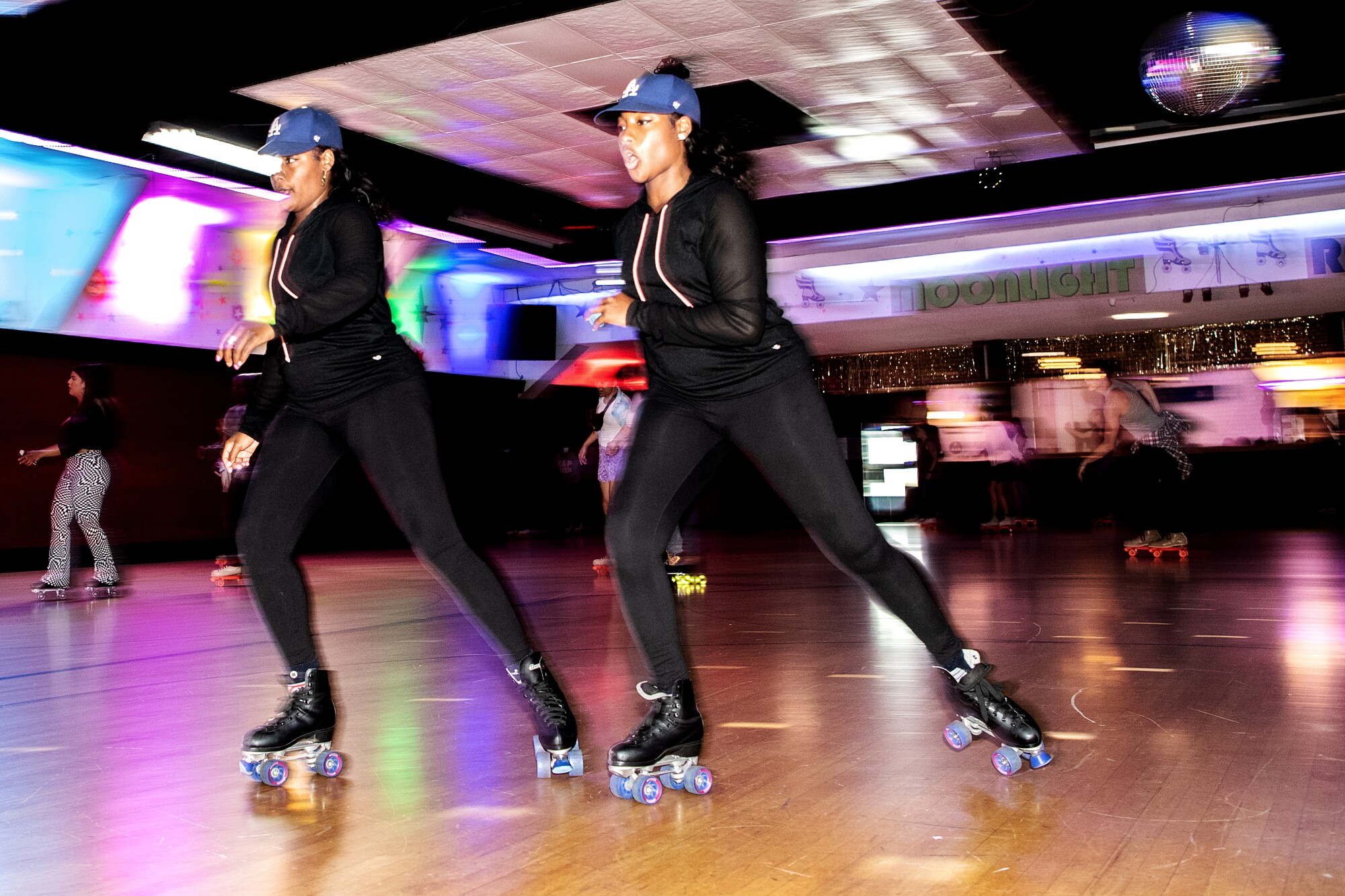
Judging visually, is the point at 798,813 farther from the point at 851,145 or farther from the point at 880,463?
the point at 880,463

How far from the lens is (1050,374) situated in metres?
15.3

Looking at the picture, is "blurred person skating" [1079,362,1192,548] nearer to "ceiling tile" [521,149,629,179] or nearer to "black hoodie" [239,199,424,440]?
"ceiling tile" [521,149,629,179]

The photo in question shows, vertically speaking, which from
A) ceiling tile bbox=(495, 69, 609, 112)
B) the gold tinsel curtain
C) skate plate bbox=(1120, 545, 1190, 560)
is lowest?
skate plate bbox=(1120, 545, 1190, 560)

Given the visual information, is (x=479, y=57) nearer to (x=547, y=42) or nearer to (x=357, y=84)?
(x=547, y=42)

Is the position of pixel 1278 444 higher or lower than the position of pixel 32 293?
lower

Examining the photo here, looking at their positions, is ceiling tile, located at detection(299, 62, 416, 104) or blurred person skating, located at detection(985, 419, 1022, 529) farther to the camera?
blurred person skating, located at detection(985, 419, 1022, 529)

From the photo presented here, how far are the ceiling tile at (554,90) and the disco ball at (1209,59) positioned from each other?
399 centimetres

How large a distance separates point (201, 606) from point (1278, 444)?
1288 centimetres

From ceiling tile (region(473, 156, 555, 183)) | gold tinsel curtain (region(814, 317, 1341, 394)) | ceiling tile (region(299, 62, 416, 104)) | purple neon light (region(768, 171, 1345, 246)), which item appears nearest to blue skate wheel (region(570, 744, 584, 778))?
ceiling tile (region(299, 62, 416, 104))

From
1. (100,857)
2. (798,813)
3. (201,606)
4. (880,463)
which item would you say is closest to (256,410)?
(100,857)

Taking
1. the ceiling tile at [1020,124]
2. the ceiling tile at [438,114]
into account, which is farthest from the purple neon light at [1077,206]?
the ceiling tile at [438,114]

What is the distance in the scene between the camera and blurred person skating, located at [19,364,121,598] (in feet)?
25.5

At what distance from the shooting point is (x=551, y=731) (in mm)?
2389

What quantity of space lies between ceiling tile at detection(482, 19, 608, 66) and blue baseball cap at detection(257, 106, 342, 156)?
181 inches
